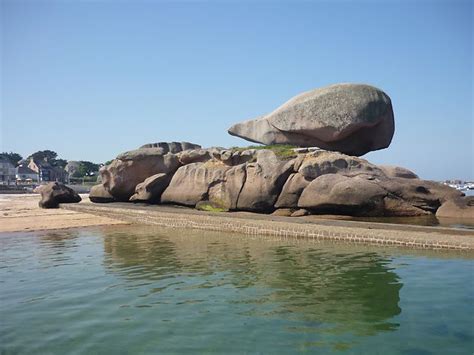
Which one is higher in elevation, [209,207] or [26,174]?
[26,174]

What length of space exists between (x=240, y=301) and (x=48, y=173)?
90430mm

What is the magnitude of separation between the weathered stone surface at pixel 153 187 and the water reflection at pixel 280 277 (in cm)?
1260

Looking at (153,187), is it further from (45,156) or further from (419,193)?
(45,156)

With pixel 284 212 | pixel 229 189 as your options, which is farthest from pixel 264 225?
pixel 229 189

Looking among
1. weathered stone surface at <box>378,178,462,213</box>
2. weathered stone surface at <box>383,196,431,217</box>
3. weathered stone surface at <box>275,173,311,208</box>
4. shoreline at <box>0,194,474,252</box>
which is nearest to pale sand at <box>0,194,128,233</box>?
shoreline at <box>0,194,474,252</box>

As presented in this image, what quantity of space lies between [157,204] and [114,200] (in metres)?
5.49

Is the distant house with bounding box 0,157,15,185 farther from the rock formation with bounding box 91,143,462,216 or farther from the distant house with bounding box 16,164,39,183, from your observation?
the rock formation with bounding box 91,143,462,216

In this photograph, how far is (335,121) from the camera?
23031 millimetres

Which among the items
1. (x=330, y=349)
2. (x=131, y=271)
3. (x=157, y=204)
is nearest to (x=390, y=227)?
(x=131, y=271)

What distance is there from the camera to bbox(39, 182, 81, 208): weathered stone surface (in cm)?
2986

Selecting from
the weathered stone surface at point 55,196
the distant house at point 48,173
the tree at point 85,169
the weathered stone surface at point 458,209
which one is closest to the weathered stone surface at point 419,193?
the weathered stone surface at point 458,209

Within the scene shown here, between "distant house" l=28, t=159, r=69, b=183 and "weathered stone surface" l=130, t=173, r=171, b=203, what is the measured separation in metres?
65.3

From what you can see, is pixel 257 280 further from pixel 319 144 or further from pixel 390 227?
pixel 319 144

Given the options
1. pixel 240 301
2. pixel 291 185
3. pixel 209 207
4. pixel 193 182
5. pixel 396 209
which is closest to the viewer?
pixel 240 301
